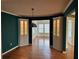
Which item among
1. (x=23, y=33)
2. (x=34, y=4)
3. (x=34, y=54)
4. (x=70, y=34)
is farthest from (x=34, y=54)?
(x=70, y=34)

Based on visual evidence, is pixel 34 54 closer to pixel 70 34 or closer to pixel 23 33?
pixel 23 33

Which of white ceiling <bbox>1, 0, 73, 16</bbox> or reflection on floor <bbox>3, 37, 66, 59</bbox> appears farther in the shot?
reflection on floor <bbox>3, 37, 66, 59</bbox>

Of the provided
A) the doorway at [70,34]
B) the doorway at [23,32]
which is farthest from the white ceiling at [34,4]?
the doorway at [23,32]

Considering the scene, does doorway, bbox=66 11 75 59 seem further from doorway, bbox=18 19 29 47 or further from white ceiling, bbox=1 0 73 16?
doorway, bbox=18 19 29 47

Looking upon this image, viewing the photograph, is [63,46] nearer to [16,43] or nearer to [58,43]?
[58,43]

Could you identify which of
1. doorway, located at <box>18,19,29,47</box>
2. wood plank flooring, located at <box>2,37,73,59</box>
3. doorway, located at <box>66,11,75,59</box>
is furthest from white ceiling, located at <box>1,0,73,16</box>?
doorway, located at <box>18,19,29,47</box>

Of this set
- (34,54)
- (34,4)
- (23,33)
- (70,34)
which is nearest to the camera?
(34,4)

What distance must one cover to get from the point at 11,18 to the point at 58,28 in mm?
2968

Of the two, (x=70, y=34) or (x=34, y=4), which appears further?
(x=70, y=34)

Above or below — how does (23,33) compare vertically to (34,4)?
below

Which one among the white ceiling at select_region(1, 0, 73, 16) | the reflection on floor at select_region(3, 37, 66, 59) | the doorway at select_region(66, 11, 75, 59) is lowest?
the reflection on floor at select_region(3, 37, 66, 59)

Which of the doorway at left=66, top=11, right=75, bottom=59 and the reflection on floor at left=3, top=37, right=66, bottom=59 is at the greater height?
the doorway at left=66, top=11, right=75, bottom=59

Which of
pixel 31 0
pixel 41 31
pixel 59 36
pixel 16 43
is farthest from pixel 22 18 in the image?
pixel 41 31

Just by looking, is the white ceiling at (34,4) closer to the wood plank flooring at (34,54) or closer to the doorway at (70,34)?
the doorway at (70,34)
